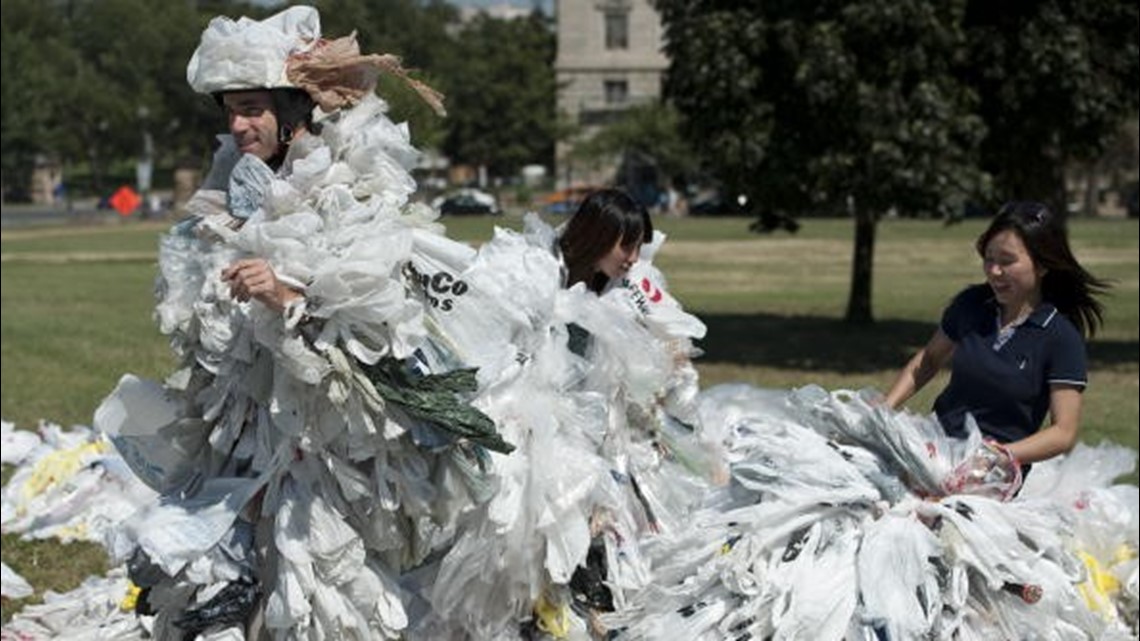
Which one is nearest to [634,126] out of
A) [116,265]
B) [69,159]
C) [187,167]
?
[187,167]

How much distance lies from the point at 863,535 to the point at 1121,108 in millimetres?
13577

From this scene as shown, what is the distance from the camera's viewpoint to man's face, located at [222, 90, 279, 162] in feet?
14.3

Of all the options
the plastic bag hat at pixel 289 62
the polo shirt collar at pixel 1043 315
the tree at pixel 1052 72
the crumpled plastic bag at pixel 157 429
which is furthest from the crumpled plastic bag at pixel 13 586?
the tree at pixel 1052 72

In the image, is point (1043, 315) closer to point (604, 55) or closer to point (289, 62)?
point (289, 62)

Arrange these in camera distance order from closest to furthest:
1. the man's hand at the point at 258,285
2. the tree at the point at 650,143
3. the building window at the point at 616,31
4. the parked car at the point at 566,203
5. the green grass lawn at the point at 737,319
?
the man's hand at the point at 258,285, the parked car at the point at 566,203, the green grass lawn at the point at 737,319, the tree at the point at 650,143, the building window at the point at 616,31

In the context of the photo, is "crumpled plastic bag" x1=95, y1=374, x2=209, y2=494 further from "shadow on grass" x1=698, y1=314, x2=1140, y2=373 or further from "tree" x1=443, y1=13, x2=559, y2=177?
"tree" x1=443, y1=13, x2=559, y2=177

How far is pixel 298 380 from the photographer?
13.6ft

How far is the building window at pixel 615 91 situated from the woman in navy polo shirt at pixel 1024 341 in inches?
3148

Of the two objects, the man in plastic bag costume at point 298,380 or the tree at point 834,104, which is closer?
the man in plastic bag costume at point 298,380

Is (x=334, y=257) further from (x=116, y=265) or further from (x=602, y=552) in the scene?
(x=116, y=265)

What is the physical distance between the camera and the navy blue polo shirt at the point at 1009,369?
196 inches

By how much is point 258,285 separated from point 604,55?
268 ft

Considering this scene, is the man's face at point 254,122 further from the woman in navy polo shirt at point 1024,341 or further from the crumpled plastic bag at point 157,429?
the woman in navy polo shirt at point 1024,341

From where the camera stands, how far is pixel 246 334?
420 cm
